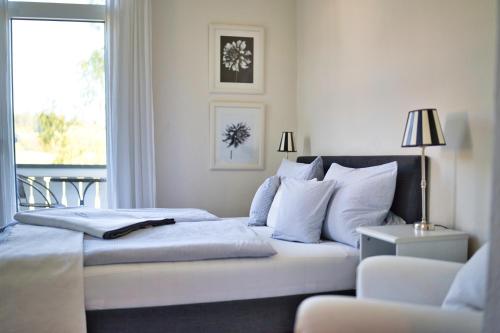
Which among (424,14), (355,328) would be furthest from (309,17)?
(355,328)

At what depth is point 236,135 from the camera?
4223 millimetres

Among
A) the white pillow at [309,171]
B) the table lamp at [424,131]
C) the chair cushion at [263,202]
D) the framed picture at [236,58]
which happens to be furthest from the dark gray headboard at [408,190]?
the framed picture at [236,58]

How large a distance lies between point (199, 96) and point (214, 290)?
2.68 metres

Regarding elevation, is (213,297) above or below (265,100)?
below

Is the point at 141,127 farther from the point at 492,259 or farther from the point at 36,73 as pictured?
the point at 492,259

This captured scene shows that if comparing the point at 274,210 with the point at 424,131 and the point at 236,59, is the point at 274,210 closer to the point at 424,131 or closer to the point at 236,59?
the point at 424,131

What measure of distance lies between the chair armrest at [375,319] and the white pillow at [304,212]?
4.32 ft

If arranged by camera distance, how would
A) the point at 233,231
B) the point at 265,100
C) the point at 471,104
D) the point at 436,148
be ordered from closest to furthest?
the point at 471,104
the point at 436,148
the point at 233,231
the point at 265,100

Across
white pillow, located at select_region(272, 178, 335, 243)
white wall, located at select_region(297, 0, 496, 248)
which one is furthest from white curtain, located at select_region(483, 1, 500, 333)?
white pillow, located at select_region(272, 178, 335, 243)

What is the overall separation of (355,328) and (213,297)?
1.04 m

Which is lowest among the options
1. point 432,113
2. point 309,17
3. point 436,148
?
point 436,148

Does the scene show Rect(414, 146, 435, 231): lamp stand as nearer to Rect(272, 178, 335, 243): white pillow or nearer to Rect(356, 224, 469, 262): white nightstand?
Rect(356, 224, 469, 262): white nightstand

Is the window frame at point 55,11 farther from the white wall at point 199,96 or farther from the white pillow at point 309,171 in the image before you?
the white pillow at point 309,171

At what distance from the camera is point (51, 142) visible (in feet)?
13.3
